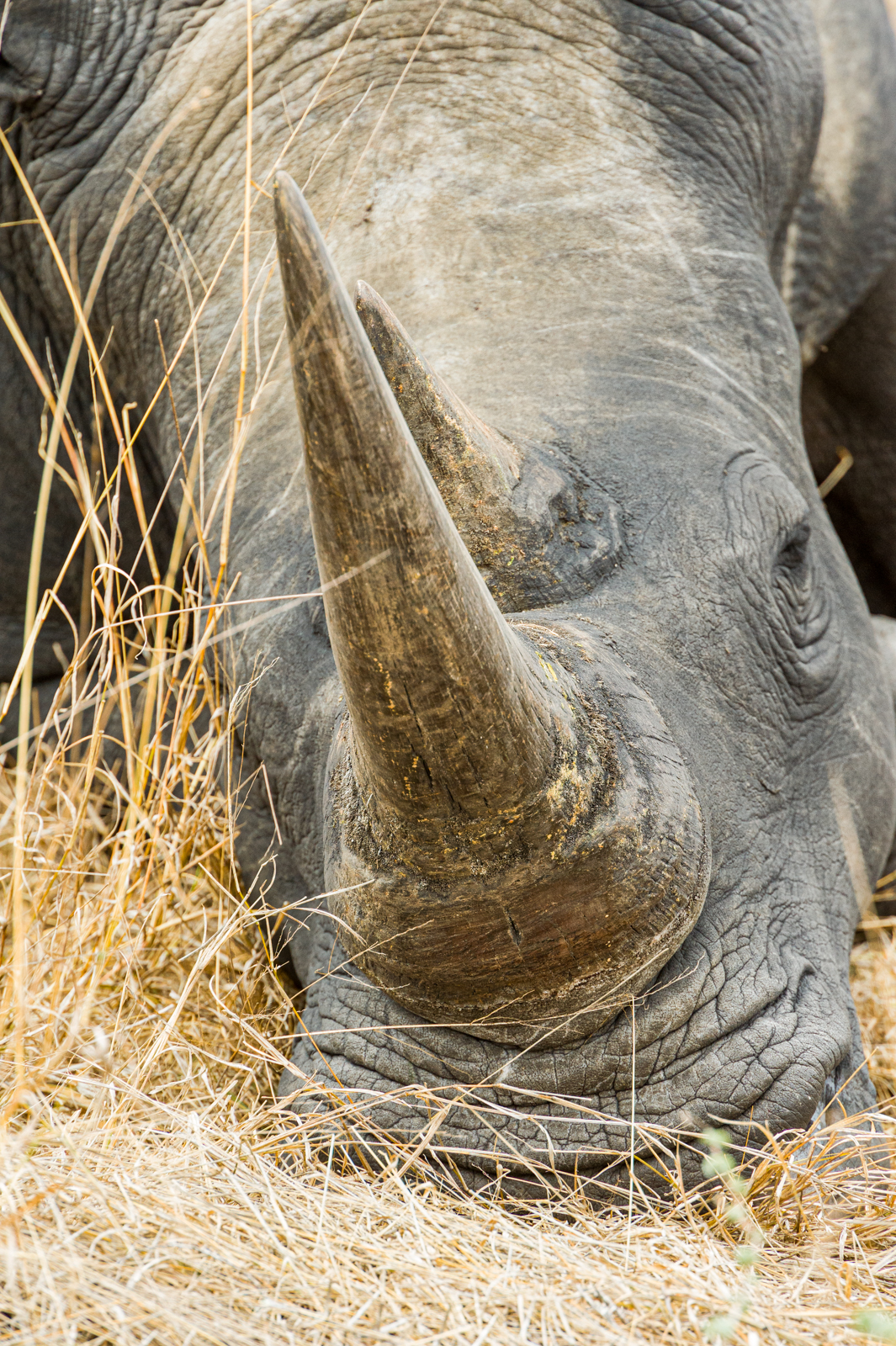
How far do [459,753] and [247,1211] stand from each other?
1.83ft

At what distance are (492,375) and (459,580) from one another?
80 centimetres

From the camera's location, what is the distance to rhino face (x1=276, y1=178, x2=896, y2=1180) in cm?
125

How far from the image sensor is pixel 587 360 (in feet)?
6.63

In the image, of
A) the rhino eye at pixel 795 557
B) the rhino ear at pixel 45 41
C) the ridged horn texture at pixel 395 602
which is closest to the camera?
the ridged horn texture at pixel 395 602

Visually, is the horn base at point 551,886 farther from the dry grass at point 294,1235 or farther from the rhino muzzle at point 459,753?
the dry grass at point 294,1235

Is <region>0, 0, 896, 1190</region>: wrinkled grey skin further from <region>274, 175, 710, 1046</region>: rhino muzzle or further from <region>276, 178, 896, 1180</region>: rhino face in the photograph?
<region>274, 175, 710, 1046</region>: rhino muzzle

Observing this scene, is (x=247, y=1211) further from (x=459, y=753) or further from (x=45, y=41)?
(x=45, y=41)

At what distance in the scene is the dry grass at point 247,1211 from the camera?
1247 millimetres

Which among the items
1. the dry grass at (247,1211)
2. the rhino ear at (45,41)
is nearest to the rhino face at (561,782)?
the dry grass at (247,1211)

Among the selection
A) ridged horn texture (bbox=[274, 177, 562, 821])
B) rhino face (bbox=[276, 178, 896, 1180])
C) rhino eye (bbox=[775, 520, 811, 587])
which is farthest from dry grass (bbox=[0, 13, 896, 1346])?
rhino eye (bbox=[775, 520, 811, 587])

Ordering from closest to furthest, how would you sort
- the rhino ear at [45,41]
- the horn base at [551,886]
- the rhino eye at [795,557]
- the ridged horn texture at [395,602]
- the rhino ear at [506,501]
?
the ridged horn texture at [395,602] → the horn base at [551,886] → the rhino ear at [506,501] → the rhino eye at [795,557] → the rhino ear at [45,41]

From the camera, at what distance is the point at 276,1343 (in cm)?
120

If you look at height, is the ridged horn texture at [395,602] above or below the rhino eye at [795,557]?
above

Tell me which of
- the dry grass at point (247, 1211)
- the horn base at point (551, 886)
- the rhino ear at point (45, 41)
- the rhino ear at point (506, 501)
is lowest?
the dry grass at point (247, 1211)
